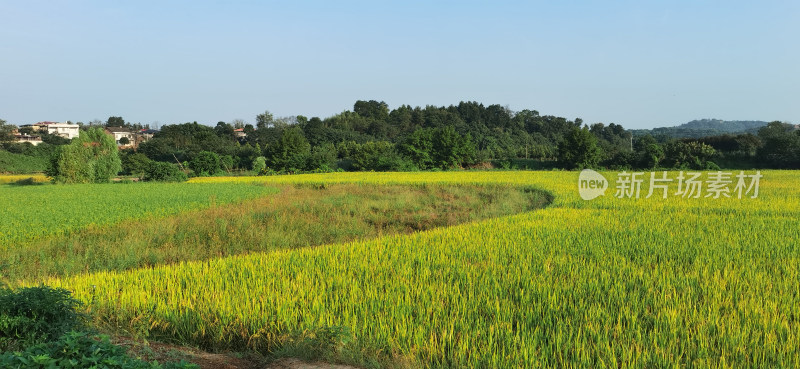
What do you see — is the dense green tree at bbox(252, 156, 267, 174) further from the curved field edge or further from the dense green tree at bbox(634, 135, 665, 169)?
the dense green tree at bbox(634, 135, 665, 169)

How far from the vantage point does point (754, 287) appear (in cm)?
445

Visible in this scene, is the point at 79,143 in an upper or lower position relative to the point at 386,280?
upper

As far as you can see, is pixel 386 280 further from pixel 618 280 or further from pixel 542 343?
pixel 618 280

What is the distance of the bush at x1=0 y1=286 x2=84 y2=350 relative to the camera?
3.33 m

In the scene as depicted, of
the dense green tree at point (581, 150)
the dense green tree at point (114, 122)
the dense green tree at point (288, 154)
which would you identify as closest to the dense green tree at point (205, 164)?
the dense green tree at point (288, 154)

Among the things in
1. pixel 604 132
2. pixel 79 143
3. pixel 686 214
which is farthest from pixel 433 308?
pixel 604 132

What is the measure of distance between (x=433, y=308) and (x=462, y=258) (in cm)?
212

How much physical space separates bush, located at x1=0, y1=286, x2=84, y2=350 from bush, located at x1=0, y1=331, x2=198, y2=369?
2.37 feet

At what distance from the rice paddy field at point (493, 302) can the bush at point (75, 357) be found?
1.04 metres

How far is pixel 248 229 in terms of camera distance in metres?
11.0

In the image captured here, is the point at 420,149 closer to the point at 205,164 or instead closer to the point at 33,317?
the point at 205,164

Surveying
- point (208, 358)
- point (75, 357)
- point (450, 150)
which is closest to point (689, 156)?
point (450, 150)

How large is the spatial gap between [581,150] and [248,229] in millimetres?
41640

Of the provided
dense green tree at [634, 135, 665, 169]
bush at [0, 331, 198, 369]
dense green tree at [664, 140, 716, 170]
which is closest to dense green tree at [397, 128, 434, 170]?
dense green tree at [634, 135, 665, 169]
